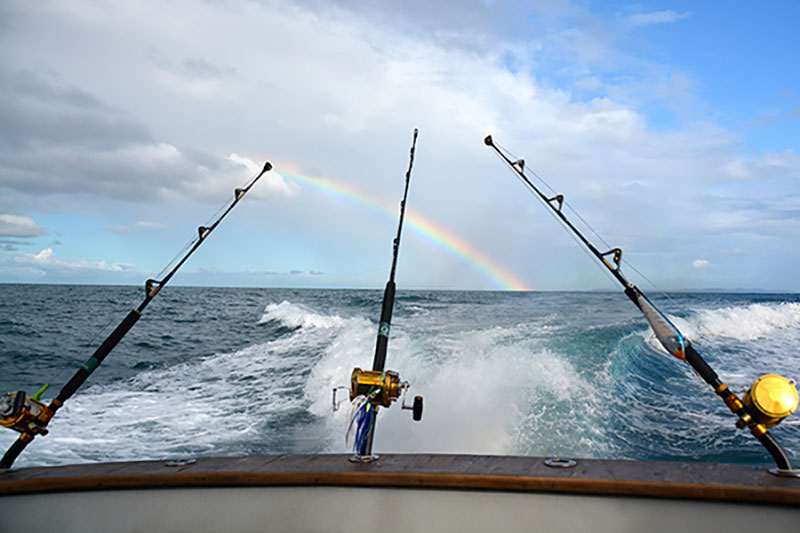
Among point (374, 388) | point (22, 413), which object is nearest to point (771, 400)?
point (374, 388)

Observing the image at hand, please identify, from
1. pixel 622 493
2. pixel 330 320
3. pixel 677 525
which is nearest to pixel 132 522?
pixel 622 493

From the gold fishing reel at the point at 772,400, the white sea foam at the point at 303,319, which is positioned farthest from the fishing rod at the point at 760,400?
the white sea foam at the point at 303,319

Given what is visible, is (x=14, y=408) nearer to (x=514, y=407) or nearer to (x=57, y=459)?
(x=57, y=459)

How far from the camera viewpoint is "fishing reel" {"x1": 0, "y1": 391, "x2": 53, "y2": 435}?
1.77 meters

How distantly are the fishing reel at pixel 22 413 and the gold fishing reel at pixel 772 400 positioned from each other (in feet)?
7.74

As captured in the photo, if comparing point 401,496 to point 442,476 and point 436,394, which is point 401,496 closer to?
point 442,476

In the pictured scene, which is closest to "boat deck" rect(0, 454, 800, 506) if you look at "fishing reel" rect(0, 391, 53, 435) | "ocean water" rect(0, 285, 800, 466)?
"fishing reel" rect(0, 391, 53, 435)

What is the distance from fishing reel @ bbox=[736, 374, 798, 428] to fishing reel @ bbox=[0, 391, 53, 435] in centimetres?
234

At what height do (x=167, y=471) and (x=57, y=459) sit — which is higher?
(x=167, y=471)

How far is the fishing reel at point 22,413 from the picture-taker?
1.77 meters

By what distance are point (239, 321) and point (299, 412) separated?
13072mm

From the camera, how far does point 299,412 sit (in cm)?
638

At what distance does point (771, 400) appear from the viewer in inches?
60.3

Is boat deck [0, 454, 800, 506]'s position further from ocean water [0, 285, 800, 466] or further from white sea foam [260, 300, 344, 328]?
white sea foam [260, 300, 344, 328]
